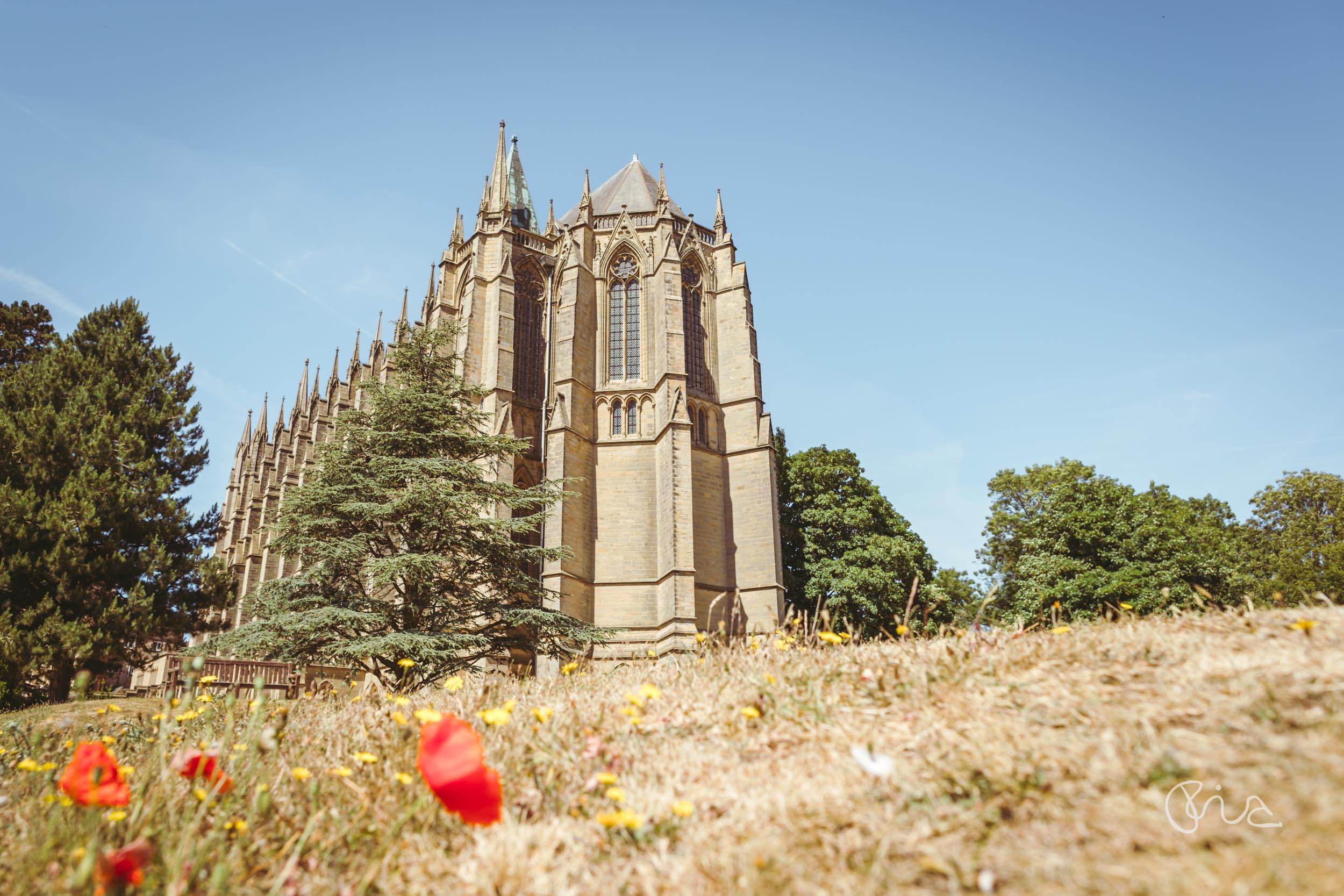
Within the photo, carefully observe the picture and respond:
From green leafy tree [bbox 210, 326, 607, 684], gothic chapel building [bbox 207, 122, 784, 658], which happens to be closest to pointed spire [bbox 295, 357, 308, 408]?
gothic chapel building [bbox 207, 122, 784, 658]

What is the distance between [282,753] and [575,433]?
89.6 ft

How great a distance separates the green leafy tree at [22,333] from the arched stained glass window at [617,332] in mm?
19162

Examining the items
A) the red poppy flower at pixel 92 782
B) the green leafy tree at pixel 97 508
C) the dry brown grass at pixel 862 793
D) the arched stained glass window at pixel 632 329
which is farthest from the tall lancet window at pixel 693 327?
the red poppy flower at pixel 92 782

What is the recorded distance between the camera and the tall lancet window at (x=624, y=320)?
3569 centimetres

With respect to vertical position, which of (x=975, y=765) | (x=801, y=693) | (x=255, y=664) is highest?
(x=255, y=664)

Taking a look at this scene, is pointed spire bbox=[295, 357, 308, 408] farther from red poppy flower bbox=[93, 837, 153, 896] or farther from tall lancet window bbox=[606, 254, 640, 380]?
red poppy flower bbox=[93, 837, 153, 896]

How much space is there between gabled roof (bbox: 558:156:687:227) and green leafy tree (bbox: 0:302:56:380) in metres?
20.6

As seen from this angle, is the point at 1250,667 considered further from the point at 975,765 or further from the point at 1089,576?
the point at 1089,576

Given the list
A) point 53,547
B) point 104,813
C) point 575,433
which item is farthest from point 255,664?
point 575,433

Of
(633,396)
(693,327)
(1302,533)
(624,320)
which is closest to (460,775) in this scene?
(633,396)

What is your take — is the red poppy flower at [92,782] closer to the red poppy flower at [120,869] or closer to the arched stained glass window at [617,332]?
the red poppy flower at [120,869]

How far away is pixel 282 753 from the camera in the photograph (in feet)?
18.3

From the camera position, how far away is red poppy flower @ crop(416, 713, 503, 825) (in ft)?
11.8

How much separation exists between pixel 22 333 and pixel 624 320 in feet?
69.7
